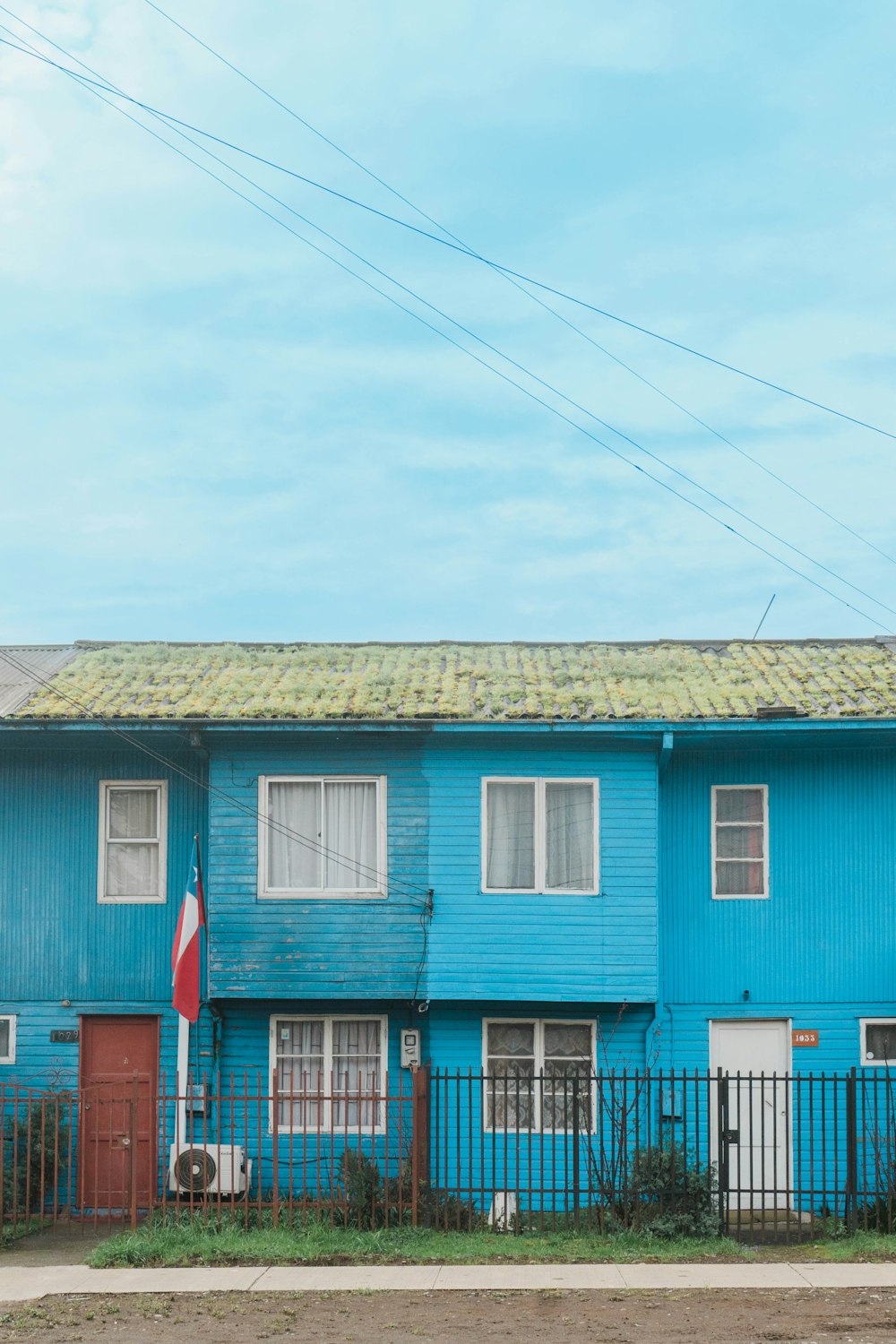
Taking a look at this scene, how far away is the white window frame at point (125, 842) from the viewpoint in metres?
19.0

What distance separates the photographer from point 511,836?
1844cm

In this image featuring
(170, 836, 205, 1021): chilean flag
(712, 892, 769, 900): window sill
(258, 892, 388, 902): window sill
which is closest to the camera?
(170, 836, 205, 1021): chilean flag

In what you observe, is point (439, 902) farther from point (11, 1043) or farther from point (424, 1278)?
point (11, 1043)

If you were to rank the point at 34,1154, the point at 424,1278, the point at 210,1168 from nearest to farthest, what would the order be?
the point at 424,1278 → the point at 210,1168 → the point at 34,1154

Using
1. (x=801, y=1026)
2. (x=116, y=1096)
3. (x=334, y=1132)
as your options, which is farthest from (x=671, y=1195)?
(x=116, y=1096)

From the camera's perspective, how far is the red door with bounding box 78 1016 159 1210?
18109 millimetres

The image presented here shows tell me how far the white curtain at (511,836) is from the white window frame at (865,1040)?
450cm

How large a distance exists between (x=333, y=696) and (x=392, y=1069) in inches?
185

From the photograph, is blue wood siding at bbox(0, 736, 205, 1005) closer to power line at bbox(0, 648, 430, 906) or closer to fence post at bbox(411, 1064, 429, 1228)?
power line at bbox(0, 648, 430, 906)

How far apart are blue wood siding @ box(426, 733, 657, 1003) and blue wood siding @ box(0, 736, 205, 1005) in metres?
3.37

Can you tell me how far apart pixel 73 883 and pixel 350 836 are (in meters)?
3.65

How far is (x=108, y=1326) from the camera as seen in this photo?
1199cm

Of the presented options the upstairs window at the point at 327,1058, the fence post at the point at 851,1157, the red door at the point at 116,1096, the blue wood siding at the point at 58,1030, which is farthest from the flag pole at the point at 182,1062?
the fence post at the point at 851,1157

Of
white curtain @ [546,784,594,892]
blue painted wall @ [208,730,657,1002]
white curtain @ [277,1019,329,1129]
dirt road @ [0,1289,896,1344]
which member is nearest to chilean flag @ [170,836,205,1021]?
blue painted wall @ [208,730,657,1002]
